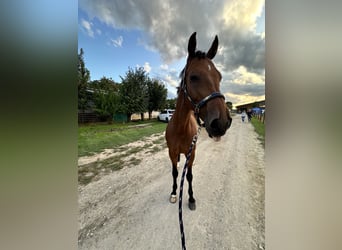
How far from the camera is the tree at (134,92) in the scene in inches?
37.4

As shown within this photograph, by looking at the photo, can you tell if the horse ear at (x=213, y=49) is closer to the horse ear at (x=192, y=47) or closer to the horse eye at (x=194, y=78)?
the horse ear at (x=192, y=47)

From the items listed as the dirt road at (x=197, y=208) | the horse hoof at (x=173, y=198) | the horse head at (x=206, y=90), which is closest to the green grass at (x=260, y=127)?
the dirt road at (x=197, y=208)

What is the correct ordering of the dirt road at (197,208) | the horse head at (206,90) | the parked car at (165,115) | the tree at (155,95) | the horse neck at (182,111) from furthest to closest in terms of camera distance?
the parked car at (165,115) < the tree at (155,95) < the horse neck at (182,111) < the dirt road at (197,208) < the horse head at (206,90)

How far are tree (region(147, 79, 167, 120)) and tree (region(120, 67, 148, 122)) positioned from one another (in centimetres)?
3

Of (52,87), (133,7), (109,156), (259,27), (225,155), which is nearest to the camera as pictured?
(52,87)

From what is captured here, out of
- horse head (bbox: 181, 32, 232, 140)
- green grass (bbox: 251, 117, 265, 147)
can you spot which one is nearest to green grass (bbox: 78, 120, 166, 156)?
horse head (bbox: 181, 32, 232, 140)

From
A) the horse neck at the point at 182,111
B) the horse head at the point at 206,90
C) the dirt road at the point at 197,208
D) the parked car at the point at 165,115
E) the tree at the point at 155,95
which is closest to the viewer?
the horse head at the point at 206,90

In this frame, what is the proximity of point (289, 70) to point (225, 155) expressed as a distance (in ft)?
2.61

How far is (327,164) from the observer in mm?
533

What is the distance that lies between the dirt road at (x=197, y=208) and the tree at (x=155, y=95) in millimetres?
391

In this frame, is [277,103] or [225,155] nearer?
[277,103]

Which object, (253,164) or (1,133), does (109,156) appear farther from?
(253,164)

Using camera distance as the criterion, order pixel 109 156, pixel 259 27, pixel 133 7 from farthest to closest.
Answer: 1. pixel 109 156
2. pixel 133 7
3. pixel 259 27

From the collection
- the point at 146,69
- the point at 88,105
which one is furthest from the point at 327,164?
the point at 88,105
